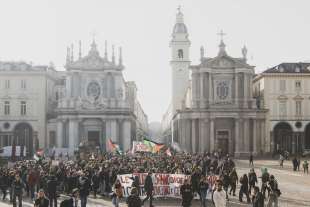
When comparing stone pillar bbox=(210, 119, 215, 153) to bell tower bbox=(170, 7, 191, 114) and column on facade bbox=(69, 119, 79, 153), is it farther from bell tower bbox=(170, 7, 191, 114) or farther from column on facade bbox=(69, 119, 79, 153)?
bell tower bbox=(170, 7, 191, 114)

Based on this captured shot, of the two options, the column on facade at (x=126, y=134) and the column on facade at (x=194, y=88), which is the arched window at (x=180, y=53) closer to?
the column on facade at (x=194, y=88)

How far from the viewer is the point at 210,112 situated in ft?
252

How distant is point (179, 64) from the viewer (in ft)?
328

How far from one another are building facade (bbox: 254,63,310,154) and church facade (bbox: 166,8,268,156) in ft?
6.91

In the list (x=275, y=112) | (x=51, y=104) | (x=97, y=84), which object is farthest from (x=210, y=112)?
(x=51, y=104)

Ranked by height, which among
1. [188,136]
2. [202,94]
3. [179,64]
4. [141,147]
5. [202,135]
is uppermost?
[179,64]

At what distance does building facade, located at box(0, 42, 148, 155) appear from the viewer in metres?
77.6

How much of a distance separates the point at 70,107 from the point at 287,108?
2664 centimetres

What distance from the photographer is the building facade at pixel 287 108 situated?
7906cm

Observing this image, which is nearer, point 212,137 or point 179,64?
point 212,137

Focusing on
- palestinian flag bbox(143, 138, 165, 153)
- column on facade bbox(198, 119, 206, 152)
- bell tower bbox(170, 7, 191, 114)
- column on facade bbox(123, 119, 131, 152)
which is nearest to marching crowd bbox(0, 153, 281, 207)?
palestinian flag bbox(143, 138, 165, 153)

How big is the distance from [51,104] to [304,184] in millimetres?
51350

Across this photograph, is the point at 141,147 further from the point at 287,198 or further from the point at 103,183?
the point at 287,198

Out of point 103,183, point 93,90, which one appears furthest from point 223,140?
point 103,183
